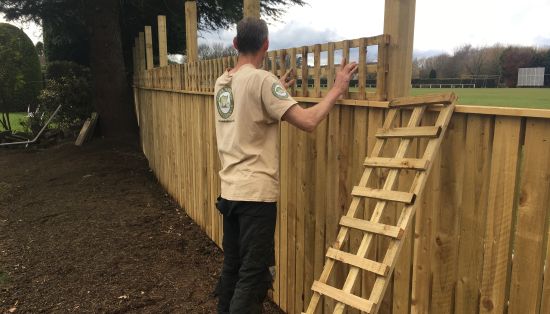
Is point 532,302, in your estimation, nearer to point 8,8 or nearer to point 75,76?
point 8,8

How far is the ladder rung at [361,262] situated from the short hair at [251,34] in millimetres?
1290

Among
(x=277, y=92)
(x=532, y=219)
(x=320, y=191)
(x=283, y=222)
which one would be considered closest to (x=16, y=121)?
(x=283, y=222)

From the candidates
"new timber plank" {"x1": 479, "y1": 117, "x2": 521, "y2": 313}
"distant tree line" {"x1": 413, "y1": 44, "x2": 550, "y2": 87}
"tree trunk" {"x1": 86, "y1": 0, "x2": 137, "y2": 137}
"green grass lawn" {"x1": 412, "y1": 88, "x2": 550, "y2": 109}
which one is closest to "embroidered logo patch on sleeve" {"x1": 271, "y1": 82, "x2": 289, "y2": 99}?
"new timber plank" {"x1": 479, "y1": 117, "x2": 521, "y2": 313}

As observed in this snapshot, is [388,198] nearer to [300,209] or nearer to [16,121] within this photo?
[300,209]

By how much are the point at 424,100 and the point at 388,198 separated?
49 centimetres

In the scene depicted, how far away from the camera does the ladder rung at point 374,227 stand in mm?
2014

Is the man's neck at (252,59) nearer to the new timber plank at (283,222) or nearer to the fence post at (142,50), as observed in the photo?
the new timber plank at (283,222)

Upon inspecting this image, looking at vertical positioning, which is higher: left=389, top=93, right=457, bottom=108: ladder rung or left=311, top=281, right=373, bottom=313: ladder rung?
left=389, top=93, right=457, bottom=108: ladder rung

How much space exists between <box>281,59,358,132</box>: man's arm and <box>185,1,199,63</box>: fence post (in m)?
3.65

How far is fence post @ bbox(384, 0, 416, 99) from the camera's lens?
8.05 ft

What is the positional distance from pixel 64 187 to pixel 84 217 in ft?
6.65

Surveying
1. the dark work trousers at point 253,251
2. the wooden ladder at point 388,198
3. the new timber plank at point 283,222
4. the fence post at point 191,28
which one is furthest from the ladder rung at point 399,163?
the fence post at point 191,28

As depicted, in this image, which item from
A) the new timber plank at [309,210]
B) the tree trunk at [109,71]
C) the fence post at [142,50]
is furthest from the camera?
the tree trunk at [109,71]

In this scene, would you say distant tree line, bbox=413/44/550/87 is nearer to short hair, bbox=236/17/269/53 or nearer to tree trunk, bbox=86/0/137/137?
short hair, bbox=236/17/269/53
